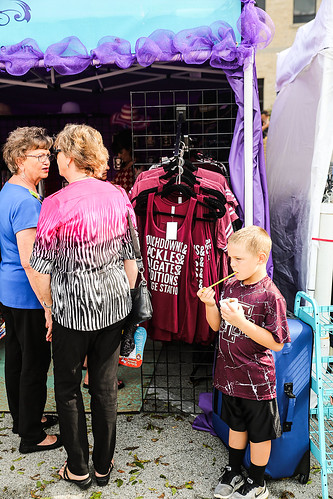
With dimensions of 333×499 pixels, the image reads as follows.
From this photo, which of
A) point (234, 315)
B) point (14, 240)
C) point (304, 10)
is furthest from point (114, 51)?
point (304, 10)

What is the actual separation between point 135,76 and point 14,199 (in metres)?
2.87

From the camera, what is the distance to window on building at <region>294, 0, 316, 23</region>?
14516 mm

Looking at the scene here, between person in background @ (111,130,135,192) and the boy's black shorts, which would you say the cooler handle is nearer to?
the boy's black shorts

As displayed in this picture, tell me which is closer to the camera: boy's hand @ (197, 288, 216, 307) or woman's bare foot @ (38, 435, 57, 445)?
boy's hand @ (197, 288, 216, 307)

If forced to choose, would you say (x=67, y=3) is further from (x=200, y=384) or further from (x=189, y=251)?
(x=200, y=384)

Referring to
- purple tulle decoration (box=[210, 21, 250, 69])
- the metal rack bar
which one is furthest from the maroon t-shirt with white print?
purple tulle decoration (box=[210, 21, 250, 69])

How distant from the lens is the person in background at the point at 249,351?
2074 millimetres

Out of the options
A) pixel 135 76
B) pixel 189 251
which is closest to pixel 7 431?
pixel 189 251

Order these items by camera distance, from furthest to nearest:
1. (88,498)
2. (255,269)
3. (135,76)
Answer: (135,76), (88,498), (255,269)

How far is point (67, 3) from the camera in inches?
108

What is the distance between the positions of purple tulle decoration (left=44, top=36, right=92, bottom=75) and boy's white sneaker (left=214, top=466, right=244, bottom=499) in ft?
8.35

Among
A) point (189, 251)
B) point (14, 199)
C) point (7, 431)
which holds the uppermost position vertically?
point (14, 199)

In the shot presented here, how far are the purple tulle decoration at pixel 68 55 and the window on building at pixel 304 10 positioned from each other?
14.5 m

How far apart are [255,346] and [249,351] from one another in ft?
0.13
